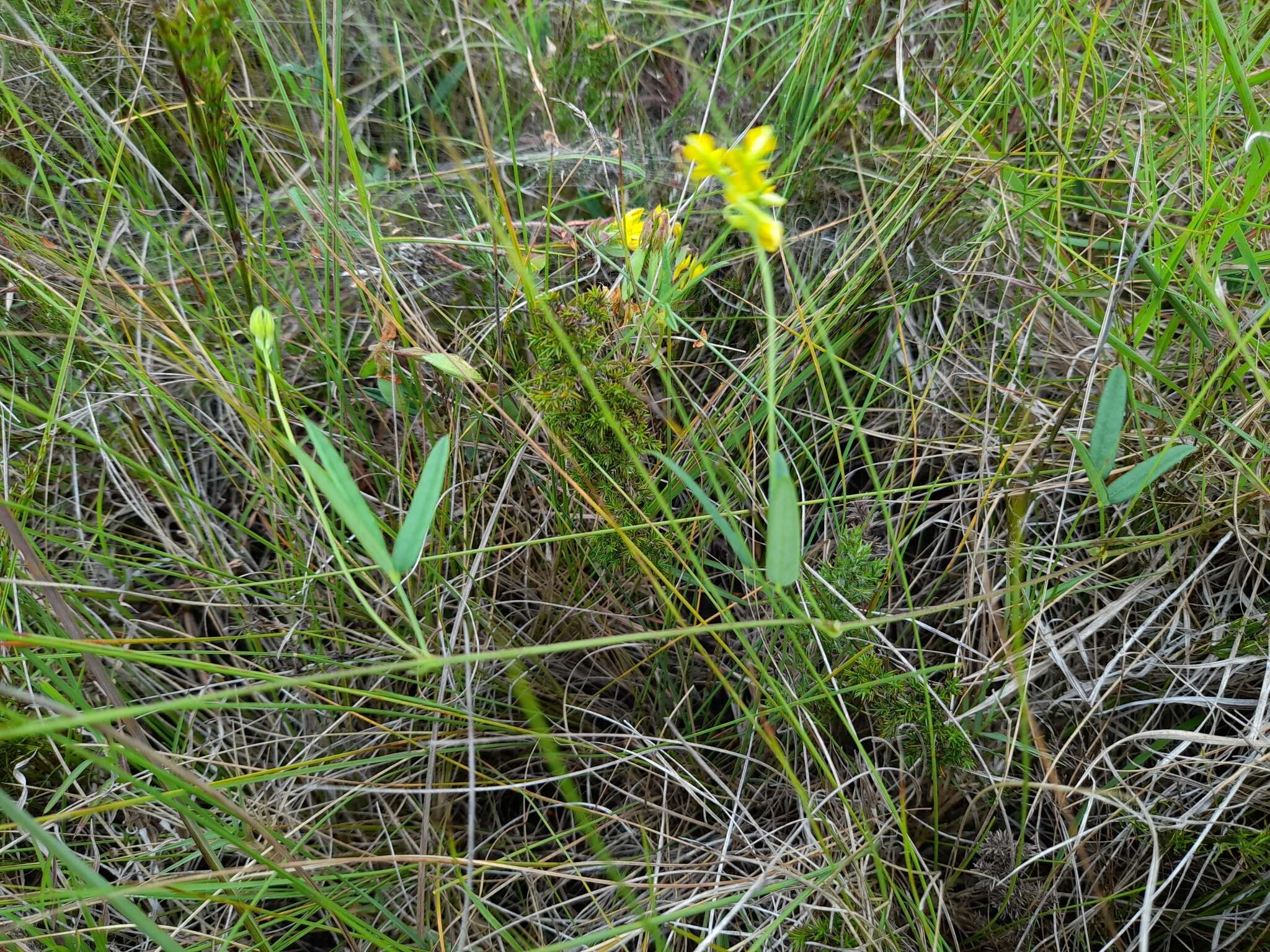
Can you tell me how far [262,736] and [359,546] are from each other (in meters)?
0.26

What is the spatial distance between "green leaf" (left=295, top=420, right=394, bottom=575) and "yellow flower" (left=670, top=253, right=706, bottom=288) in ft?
1.40

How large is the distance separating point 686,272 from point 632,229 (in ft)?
0.29

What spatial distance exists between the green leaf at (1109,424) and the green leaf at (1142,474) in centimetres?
3

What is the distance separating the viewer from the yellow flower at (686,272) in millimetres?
891

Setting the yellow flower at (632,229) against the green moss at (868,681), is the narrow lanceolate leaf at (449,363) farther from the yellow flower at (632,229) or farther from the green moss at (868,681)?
the green moss at (868,681)

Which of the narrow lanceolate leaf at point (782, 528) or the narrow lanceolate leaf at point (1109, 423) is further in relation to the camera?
the narrow lanceolate leaf at point (1109, 423)

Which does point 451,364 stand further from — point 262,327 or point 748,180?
point 748,180

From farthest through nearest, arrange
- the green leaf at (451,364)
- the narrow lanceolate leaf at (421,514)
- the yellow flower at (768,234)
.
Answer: the green leaf at (451,364) < the narrow lanceolate leaf at (421,514) < the yellow flower at (768,234)

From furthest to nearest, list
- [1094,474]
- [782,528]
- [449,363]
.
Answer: [449,363], [1094,474], [782,528]

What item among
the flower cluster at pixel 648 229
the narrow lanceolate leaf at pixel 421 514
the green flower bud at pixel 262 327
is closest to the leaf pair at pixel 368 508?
the narrow lanceolate leaf at pixel 421 514

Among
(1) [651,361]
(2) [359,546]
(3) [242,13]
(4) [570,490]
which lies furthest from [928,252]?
(3) [242,13]

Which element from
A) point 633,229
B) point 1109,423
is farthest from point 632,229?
point 1109,423

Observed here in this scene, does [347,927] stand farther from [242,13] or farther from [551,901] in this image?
[242,13]

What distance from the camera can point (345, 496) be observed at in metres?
0.62
